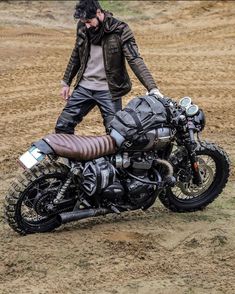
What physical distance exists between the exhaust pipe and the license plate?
1.86ft

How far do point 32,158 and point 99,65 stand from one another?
4.35ft

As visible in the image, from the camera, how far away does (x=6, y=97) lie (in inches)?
433

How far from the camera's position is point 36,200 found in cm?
633

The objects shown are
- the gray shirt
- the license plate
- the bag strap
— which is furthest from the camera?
the gray shirt

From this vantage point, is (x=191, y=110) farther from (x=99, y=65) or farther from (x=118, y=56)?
(x=99, y=65)

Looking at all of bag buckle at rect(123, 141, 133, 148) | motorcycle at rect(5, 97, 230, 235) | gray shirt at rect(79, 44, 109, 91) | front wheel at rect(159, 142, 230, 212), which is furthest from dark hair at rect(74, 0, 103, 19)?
front wheel at rect(159, 142, 230, 212)

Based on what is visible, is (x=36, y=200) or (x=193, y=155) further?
(x=193, y=155)

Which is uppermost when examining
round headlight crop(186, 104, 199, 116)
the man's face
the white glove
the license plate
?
the man's face

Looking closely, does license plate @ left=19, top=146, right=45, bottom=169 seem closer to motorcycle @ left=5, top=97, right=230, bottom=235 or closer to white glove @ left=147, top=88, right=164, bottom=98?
motorcycle @ left=5, top=97, right=230, bottom=235

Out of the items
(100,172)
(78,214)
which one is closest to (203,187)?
(100,172)

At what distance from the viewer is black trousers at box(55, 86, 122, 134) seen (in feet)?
23.5

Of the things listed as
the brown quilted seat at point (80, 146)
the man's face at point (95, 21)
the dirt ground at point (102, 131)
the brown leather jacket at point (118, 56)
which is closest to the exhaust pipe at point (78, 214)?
the dirt ground at point (102, 131)

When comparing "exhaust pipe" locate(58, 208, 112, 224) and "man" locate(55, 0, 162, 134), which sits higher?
"man" locate(55, 0, 162, 134)

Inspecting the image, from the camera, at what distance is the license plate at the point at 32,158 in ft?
20.3
